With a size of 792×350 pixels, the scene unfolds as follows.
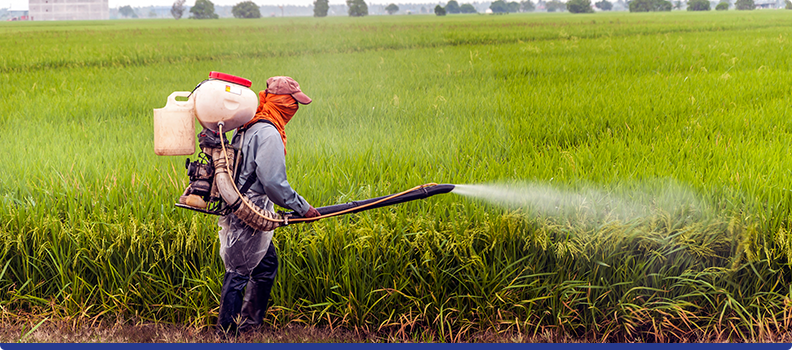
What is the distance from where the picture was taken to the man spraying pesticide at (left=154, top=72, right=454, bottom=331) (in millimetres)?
1247

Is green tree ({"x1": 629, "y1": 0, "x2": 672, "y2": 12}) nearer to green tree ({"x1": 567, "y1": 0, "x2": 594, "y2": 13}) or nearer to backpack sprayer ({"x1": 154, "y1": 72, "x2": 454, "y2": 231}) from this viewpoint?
green tree ({"x1": 567, "y1": 0, "x2": 594, "y2": 13})

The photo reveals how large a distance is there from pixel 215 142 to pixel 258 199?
0.23 m

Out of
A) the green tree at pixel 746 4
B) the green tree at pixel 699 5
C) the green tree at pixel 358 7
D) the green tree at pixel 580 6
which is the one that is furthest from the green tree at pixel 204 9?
the green tree at pixel 746 4

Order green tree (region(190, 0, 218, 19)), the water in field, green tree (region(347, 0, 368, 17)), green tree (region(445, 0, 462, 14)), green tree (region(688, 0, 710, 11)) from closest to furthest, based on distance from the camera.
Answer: the water in field, green tree (region(347, 0, 368, 17)), green tree (region(190, 0, 218, 19)), green tree (region(445, 0, 462, 14)), green tree (region(688, 0, 710, 11))

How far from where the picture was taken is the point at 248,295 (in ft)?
5.44

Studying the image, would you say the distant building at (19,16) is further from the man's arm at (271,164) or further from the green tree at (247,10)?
the man's arm at (271,164)

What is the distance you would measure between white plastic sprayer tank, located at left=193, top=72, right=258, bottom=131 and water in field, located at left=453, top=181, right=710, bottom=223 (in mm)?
1146

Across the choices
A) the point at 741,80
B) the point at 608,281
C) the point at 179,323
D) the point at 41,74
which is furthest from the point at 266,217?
the point at 41,74

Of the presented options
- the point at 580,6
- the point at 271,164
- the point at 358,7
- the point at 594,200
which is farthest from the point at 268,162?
the point at 580,6

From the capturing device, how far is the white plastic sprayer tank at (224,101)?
3.98ft

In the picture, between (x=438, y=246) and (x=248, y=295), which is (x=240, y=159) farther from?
(x=438, y=246)

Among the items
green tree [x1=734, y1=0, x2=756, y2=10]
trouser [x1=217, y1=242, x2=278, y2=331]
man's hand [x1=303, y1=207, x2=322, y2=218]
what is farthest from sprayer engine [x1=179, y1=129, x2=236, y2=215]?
green tree [x1=734, y1=0, x2=756, y2=10]

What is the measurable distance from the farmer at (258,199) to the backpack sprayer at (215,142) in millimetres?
51

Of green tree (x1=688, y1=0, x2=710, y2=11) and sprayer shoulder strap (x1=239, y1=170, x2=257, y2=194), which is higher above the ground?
green tree (x1=688, y1=0, x2=710, y2=11)
